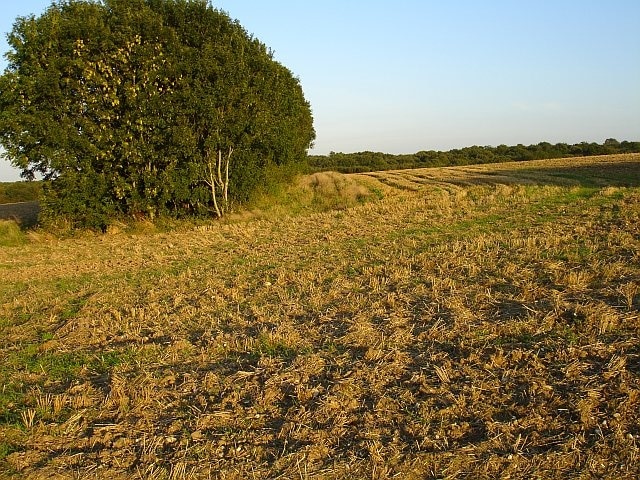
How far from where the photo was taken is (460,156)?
3211 inches

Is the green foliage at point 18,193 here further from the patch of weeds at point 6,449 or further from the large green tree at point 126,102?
the patch of weeds at point 6,449

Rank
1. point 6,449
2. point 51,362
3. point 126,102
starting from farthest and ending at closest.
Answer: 1. point 126,102
2. point 51,362
3. point 6,449

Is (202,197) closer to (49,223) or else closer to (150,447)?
(49,223)

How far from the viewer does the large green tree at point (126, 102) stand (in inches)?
722

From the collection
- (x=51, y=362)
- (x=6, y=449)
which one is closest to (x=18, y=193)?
(x=51, y=362)

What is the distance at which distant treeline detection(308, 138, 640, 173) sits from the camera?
73.2m

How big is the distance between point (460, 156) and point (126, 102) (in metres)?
69.8

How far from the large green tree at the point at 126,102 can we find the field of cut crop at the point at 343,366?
853cm

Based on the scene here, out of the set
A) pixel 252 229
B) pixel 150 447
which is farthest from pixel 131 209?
pixel 150 447

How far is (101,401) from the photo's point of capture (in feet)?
17.4

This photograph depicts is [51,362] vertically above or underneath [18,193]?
underneath

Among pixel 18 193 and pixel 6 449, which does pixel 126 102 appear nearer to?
pixel 6 449

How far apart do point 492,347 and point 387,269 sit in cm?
395

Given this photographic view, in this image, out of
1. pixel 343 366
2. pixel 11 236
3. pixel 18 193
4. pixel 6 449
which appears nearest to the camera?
pixel 6 449
